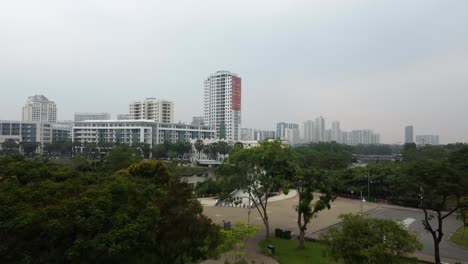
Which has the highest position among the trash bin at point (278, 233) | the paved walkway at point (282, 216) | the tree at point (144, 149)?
the tree at point (144, 149)

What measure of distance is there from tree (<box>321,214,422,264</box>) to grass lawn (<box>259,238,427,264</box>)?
438 centimetres

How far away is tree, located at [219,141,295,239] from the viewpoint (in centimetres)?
2142

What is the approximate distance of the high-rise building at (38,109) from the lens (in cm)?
13950

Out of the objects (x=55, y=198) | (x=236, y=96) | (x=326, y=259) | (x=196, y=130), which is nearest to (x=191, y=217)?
(x=55, y=198)

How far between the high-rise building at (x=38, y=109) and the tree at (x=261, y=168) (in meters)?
139

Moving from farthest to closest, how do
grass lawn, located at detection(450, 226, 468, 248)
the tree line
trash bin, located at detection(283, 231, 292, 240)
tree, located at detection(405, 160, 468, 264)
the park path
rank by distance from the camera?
trash bin, located at detection(283, 231, 292, 240), grass lawn, located at detection(450, 226, 468, 248), the park path, the tree line, tree, located at detection(405, 160, 468, 264)

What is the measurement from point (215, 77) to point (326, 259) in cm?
10727

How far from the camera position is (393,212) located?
32812mm

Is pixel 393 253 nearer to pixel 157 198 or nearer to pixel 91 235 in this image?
pixel 157 198

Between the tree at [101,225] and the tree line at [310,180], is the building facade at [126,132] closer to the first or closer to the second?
the tree line at [310,180]

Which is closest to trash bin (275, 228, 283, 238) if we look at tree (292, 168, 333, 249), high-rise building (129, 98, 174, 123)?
tree (292, 168, 333, 249)

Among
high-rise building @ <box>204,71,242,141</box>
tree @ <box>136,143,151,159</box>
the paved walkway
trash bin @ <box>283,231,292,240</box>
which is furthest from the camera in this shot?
high-rise building @ <box>204,71,242,141</box>

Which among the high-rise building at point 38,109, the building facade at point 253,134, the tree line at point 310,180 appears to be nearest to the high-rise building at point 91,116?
the high-rise building at point 38,109

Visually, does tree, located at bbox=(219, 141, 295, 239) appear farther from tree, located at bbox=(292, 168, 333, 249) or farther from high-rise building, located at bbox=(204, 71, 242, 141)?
high-rise building, located at bbox=(204, 71, 242, 141)
